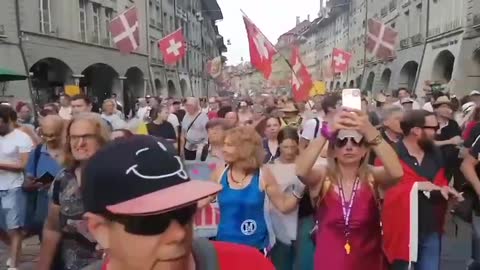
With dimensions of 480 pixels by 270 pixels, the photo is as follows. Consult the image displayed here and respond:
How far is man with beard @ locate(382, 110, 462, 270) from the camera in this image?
15.7 ft

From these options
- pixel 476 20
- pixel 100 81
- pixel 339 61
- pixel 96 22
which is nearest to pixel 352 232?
pixel 476 20

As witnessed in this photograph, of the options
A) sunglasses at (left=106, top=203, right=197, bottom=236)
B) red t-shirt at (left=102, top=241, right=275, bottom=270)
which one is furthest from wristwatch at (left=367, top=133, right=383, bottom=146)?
sunglasses at (left=106, top=203, right=197, bottom=236)

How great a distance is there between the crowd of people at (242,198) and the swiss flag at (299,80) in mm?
9974

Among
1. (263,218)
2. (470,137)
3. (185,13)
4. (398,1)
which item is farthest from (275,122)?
(185,13)

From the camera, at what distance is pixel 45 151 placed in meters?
6.24

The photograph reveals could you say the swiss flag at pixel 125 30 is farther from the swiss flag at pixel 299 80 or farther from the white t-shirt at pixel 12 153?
the white t-shirt at pixel 12 153

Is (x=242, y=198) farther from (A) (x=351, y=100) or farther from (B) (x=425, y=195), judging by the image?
(A) (x=351, y=100)

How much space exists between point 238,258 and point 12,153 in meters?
5.60

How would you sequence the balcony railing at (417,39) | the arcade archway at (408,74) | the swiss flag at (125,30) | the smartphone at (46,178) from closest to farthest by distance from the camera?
the smartphone at (46,178), the swiss flag at (125,30), the balcony railing at (417,39), the arcade archway at (408,74)

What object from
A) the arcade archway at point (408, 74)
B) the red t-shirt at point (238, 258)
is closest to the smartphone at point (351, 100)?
the red t-shirt at point (238, 258)

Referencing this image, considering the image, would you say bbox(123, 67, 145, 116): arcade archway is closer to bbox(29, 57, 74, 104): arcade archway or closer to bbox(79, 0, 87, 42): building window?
bbox(79, 0, 87, 42): building window

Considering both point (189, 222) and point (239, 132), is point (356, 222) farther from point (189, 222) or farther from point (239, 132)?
point (189, 222)

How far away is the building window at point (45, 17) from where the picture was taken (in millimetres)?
27172

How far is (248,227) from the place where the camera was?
4891 mm
